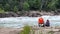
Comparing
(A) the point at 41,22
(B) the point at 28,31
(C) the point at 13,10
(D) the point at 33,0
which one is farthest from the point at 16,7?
(B) the point at 28,31

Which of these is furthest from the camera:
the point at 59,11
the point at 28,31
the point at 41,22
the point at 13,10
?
the point at 59,11

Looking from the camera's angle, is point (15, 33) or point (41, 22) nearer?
point (15, 33)

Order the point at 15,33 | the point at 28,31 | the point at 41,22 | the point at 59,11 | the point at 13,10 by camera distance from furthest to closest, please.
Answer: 1. the point at 59,11
2. the point at 13,10
3. the point at 41,22
4. the point at 15,33
5. the point at 28,31

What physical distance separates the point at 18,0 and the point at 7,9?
23.9ft

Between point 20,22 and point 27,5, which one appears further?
point 27,5

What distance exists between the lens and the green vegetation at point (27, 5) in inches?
2345

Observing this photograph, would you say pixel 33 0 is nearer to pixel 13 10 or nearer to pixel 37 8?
pixel 37 8

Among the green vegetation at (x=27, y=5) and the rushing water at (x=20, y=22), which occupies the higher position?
the green vegetation at (x=27, y=5)

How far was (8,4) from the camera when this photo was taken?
198 feet

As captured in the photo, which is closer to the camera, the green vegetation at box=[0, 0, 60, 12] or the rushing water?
the rushing water

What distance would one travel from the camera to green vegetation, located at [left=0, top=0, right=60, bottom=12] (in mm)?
59562

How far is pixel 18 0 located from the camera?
65.2 meters

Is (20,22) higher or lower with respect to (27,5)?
lower

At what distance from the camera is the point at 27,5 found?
198 feet
